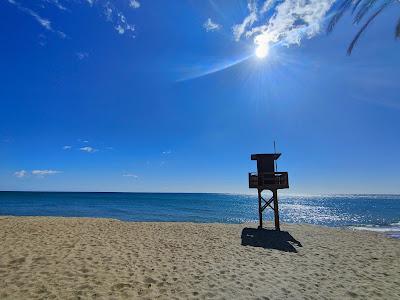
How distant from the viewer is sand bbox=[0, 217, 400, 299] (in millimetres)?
7160

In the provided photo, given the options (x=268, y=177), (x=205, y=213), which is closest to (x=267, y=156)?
(x=268, y=177)

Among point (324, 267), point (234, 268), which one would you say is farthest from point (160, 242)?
point (324, 267)

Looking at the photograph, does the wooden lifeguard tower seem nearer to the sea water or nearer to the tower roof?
the tower roof

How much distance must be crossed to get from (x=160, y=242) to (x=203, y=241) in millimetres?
2480

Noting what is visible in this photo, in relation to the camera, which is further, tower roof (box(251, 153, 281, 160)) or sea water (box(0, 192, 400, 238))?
sea water (box(0, 192, 400, 238))

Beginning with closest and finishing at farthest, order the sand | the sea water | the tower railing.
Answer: the sand, the tower railing, the sea water

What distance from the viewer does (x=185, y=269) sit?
9242mm

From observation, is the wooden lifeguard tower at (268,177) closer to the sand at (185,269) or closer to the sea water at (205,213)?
the sand at (185,269)

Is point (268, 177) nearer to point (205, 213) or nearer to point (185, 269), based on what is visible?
point (185, 269)

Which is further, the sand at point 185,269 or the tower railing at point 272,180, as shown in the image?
the tower railing at point 272,180

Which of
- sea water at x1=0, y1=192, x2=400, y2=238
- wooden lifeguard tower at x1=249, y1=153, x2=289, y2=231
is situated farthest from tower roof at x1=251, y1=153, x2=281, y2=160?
sea water at x1=0, y1=192, x2=400, y2=238

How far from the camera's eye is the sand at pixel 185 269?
7.16 meters

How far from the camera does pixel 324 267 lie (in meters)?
10.1

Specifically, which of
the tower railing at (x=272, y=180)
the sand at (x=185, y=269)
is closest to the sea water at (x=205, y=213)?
the tower railing at (x=272, y=180)
